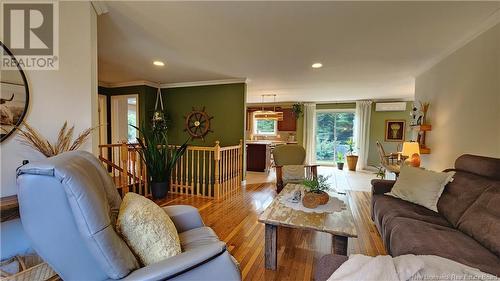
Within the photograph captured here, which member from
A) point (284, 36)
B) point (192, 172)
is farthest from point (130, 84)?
point (284, 36)

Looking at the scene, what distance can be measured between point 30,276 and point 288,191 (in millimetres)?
2211

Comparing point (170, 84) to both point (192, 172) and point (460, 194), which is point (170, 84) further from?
point (460, 194)

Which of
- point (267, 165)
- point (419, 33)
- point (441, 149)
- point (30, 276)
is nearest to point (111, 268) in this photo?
point (30, 276)

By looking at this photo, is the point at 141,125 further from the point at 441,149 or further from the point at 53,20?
the point at 441,149

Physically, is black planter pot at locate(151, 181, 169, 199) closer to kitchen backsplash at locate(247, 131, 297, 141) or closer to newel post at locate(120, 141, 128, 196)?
newel post at locate(120, 141, 128, 196)

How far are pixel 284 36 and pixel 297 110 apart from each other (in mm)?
5366

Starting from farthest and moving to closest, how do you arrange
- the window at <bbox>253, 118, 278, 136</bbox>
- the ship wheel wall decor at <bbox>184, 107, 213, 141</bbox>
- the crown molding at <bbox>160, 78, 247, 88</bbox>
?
the window at <bbox>253, 118, 278, 136</bbox> → the ship wheel wall decor at <bbox>184, 107, 213, 141</bbox> → the crown molding at <bbox>160, 78, 247, 88</bbox>

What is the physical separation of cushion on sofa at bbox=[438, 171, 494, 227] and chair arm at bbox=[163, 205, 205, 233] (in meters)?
2.03

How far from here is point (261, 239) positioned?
2.46 m

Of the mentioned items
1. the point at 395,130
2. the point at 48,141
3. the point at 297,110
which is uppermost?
the point at 297,110

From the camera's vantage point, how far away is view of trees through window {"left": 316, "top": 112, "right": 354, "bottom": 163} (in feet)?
25.1

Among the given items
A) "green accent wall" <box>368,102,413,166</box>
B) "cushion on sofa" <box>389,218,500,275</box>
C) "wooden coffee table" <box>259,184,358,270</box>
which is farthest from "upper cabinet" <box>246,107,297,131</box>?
"cushion on sofa" <box>389,218,500,275</box>

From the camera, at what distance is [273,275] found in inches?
72.5

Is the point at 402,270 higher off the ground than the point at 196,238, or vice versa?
the point at 402,270
